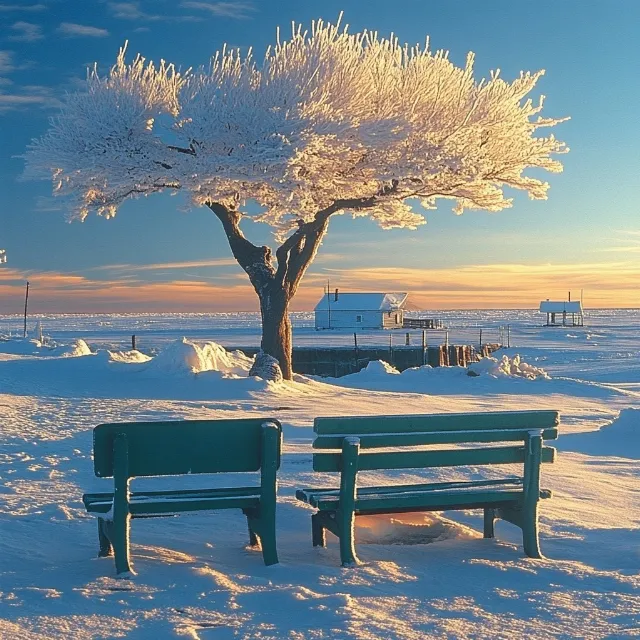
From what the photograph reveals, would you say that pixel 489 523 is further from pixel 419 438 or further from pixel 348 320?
pixel 348 320

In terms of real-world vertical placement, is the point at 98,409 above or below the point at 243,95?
below

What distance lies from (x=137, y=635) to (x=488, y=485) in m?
3.06

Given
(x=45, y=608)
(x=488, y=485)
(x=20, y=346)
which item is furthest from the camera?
(x=20, y=346)

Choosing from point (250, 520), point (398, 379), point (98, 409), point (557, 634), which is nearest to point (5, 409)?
point (98, 409)

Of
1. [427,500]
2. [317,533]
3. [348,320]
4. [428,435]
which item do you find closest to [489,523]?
[427,500]

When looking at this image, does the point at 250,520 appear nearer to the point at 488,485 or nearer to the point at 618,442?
the point at 488,485

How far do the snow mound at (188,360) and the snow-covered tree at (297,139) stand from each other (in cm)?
136

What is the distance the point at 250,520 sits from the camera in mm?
5848

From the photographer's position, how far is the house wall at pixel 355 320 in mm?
96000

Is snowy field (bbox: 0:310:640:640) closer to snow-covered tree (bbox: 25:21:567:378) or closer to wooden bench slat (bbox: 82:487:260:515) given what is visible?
wooden bench slat (bbox: 82:487:260:515)

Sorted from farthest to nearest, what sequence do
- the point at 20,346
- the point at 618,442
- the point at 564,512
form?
the point at 20,346 < the point at 618,442 < the point at 564,512

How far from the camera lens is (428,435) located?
580 centimetres

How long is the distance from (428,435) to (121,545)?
2.17 m

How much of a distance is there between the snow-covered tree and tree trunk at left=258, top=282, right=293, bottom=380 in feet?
0.12
